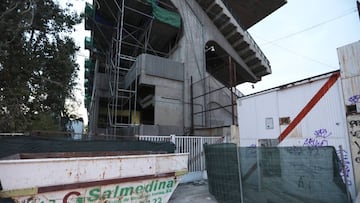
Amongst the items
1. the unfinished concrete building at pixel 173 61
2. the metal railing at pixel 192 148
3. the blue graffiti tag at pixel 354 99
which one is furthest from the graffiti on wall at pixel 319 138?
the metal railing at pixel 192 148

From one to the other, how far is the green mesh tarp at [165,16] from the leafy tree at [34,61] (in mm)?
4920

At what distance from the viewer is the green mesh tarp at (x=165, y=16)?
1338cm

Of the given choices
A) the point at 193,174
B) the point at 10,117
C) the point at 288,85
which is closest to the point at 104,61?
the point at 10,117

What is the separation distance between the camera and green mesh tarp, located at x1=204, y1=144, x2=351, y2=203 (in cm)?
406

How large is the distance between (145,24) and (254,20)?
460 inches

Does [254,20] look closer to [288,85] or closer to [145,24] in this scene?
[145,24]

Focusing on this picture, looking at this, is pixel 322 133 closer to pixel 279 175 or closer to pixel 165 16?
pixel 279 175

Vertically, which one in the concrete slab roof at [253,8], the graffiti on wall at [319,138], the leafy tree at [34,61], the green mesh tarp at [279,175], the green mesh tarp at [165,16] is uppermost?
the concrete slab roof at [253,8]

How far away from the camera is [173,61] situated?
518 inches

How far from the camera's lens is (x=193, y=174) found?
8.59 m

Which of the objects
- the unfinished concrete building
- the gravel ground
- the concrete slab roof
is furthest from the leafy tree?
the concrete slab roof

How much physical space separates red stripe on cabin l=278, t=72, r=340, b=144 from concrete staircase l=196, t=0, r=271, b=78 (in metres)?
11.8

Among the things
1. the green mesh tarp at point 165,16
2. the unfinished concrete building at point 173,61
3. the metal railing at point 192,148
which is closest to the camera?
the metal railing at point 192,148

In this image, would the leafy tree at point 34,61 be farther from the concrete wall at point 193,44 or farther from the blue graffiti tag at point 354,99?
the blue graffiti tag at point 354,99
